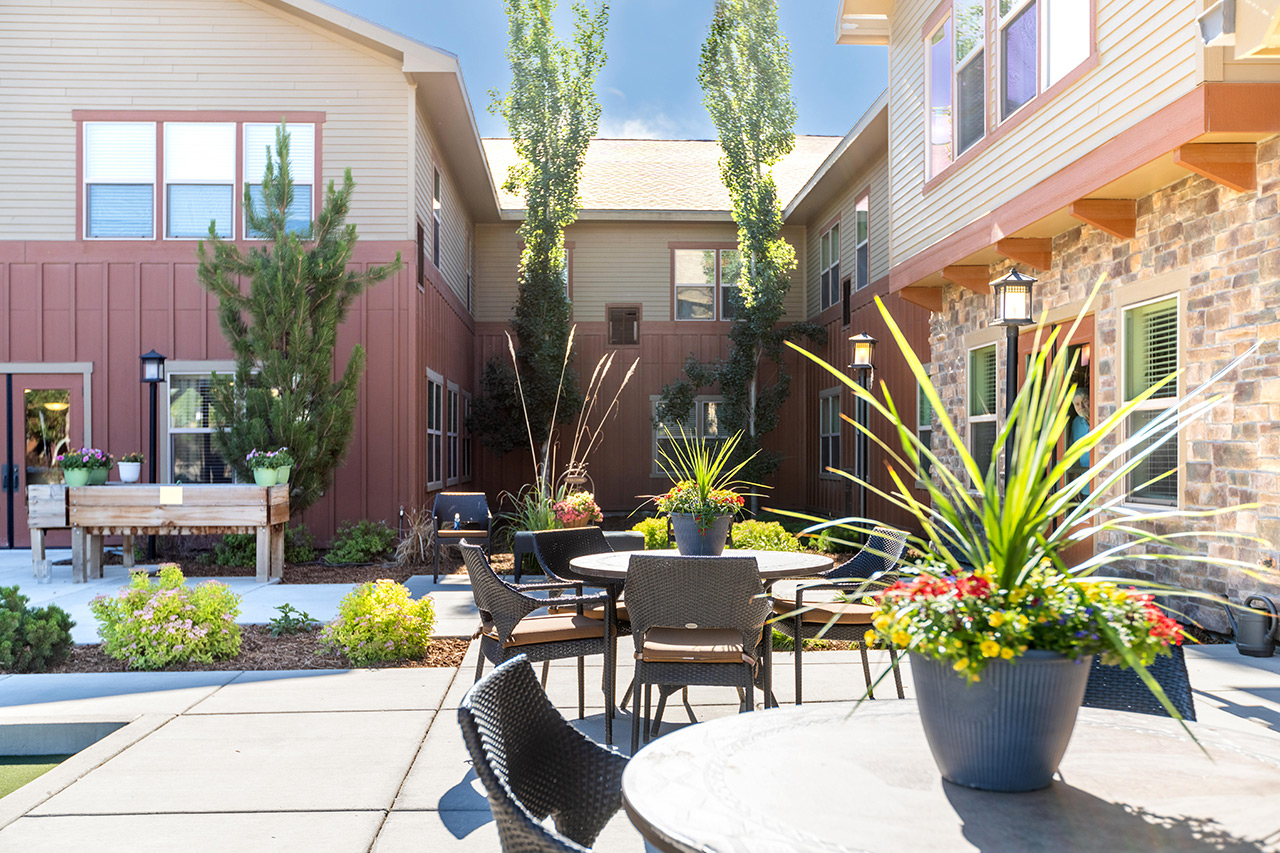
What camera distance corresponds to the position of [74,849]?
2.81m

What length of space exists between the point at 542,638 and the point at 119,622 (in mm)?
2730

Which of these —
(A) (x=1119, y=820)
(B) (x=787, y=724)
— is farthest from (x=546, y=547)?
(A) (x=1119, y=820)

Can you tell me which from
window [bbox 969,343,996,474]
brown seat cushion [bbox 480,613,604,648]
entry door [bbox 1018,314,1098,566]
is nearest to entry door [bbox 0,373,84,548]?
brown seat cushion [bbox 480,613,604,648]

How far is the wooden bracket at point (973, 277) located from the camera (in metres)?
8.97

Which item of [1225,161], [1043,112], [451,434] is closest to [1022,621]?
[1225,161]

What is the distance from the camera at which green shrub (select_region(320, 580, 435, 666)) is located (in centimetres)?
536

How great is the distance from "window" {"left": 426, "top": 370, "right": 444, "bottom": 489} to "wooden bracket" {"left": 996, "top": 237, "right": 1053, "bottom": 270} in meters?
7.02

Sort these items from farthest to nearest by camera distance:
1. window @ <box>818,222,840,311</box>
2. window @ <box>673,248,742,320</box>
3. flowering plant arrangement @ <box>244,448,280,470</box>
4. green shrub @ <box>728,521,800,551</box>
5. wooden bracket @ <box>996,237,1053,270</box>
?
window @ <box>673,248,742,320</box>, window @ <box>818,222,840,311</box>, flowering plant arrangement @ <box>244,448,280,470</box>, green shrub @ <box>728,521,800,551</box>, wooden bracket @ <box>996,237,1053,270</box>

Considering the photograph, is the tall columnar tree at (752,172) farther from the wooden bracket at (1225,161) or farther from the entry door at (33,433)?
the wooden bracket at (1225,161)

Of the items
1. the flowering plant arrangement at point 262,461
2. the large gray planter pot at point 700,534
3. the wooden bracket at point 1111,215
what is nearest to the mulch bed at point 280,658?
the large gray planter pot at point 700,534

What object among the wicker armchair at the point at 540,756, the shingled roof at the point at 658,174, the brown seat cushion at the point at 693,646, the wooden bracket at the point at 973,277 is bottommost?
the brown seat cushion at the point at 693,646

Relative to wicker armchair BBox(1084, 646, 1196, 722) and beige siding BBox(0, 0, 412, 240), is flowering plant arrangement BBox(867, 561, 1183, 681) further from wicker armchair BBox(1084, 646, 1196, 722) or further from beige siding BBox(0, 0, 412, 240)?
beige siding BBox(0, 0, 412, 240)

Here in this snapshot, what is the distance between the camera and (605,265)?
16.8 m

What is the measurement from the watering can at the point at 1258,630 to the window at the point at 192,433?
9.83m
